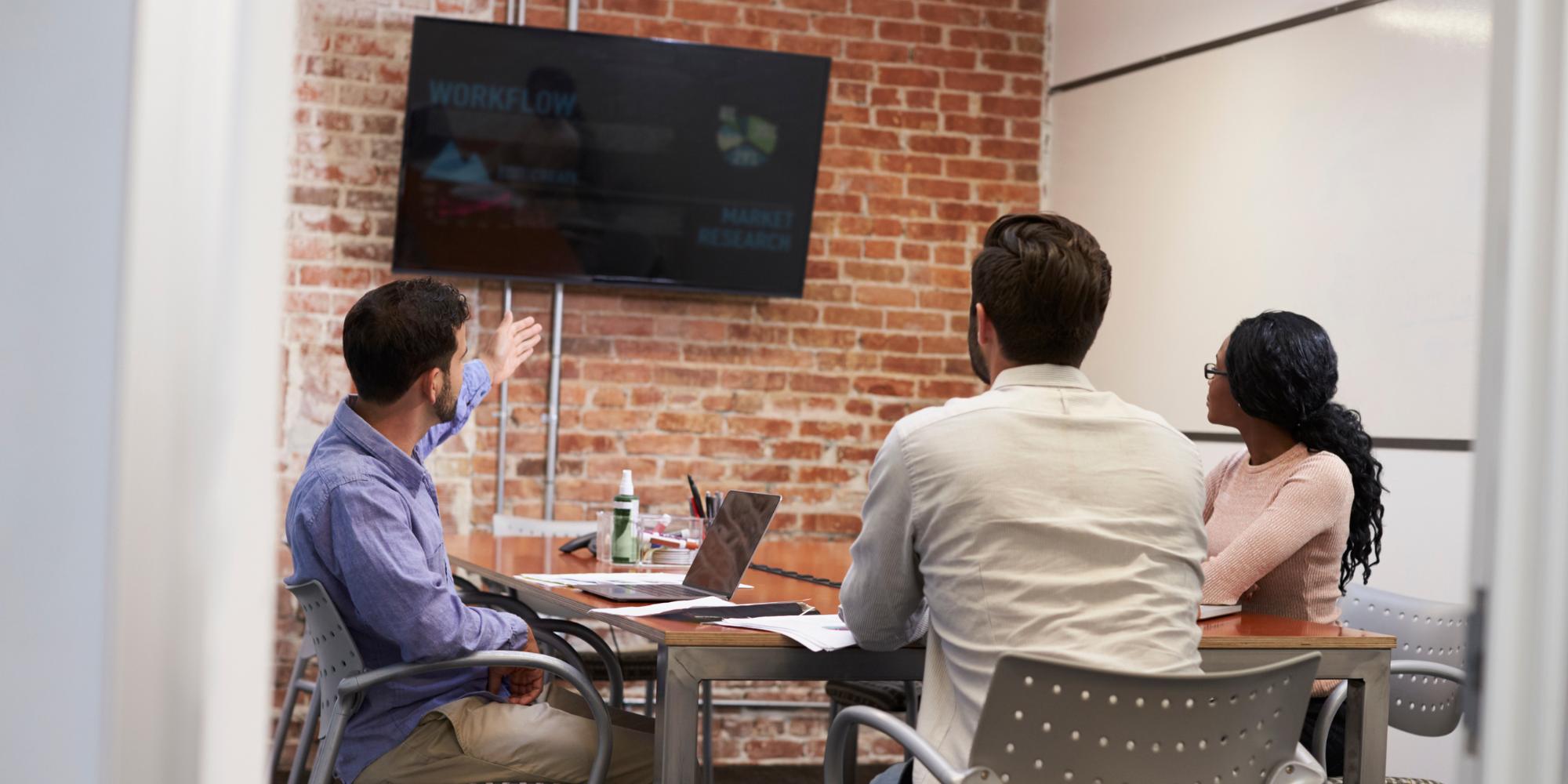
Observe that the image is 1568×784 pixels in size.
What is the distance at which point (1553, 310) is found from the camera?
999 millimetres

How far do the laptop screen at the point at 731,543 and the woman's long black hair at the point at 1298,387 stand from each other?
1004mm

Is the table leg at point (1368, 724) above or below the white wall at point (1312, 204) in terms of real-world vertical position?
below

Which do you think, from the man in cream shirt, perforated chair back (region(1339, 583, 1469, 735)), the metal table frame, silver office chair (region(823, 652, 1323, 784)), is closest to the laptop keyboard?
the metal table frame

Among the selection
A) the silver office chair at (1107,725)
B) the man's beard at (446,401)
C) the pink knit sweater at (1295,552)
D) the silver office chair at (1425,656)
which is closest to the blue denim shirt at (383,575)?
the man's beard at (446,401)

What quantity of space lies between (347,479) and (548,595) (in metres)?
0.43

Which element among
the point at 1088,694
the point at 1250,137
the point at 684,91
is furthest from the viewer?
the point at 684,91

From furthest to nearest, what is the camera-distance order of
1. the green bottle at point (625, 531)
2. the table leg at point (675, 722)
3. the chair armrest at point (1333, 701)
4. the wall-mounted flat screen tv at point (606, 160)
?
1. the wall-mounted flat screen tv at point (606, 160)
2. the green bottle at point (625, 531)
3. the chair armrest at point (1333, 701)
4. the table leg at point (675, 722)

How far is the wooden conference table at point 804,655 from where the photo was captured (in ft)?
6.60

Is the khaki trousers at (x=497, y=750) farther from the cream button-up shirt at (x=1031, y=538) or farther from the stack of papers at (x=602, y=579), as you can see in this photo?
the cream button-up shirt at (x=1031, y=538)

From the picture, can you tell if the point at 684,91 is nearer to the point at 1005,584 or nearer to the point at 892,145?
the point at 892,145

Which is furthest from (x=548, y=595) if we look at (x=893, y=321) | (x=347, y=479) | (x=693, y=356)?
(x=893, y=321)

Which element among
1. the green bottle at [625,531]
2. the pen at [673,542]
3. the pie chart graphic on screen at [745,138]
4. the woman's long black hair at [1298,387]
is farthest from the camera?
the pie chart graphic on screen at [745,138]

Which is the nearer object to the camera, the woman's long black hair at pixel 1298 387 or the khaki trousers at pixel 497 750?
the khaki trousers at pixel 497 750

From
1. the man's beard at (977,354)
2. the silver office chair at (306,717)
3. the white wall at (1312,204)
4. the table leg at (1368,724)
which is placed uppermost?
the white wall at (1312,204)
